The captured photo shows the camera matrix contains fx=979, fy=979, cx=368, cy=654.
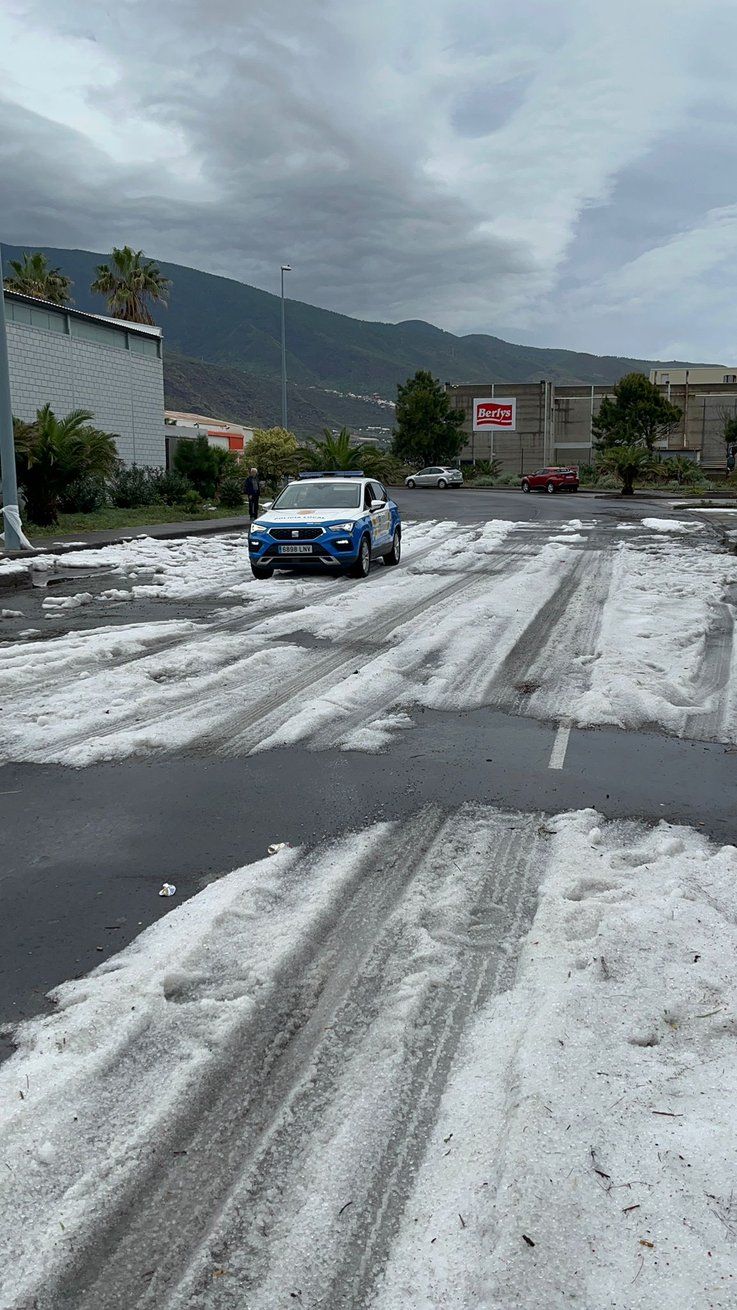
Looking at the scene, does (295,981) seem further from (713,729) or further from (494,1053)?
(713,729)

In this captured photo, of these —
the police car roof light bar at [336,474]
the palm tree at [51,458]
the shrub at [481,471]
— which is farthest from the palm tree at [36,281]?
the police car roof light bar at [336,474]

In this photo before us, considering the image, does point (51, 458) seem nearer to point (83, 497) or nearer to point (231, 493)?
point (83, 497)

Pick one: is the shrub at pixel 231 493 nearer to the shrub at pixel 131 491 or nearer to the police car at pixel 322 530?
the shrub at pixel 131 491

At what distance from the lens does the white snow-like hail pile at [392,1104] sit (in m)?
2.20

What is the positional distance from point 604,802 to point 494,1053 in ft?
7.83

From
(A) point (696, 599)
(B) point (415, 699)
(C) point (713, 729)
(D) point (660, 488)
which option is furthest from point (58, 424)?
(D) point (660, 488)

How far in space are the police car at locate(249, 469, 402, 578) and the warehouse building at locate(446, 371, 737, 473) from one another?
2697 inches

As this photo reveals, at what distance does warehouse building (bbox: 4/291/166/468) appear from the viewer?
94.8ft

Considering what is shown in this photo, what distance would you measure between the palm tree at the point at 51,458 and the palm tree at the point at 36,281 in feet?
107

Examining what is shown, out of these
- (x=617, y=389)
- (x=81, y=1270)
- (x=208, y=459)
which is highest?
(x=617, y=389)

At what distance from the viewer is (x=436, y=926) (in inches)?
149

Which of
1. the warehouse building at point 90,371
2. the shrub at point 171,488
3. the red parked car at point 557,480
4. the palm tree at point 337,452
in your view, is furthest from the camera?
the red parked car at point 557,480

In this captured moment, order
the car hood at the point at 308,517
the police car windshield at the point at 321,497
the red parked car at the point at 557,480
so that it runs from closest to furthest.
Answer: the car hood at the point at 308,517 < the police car windshield at the point at 321,497 < the red parked car at the point at 557,480

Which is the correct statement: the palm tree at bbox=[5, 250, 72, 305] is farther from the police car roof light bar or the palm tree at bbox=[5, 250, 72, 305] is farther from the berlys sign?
the police car roof light bar
